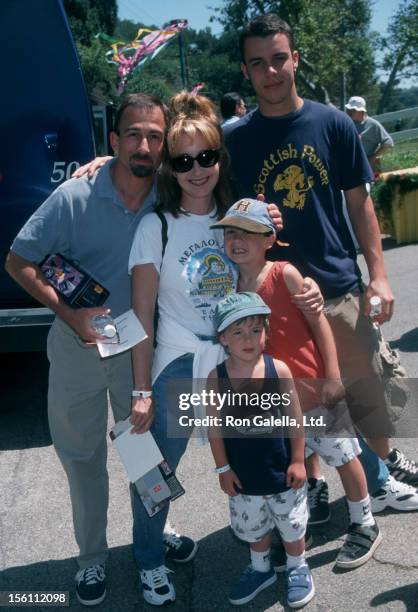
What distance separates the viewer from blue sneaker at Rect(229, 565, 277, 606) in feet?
9.48

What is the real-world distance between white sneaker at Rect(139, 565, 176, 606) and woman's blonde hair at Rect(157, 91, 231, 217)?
1390 mm

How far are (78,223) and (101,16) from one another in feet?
104

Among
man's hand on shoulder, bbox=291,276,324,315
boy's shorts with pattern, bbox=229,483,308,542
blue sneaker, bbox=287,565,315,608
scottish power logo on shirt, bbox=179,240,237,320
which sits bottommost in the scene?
blue sneaker, bbox=287,565,315,608

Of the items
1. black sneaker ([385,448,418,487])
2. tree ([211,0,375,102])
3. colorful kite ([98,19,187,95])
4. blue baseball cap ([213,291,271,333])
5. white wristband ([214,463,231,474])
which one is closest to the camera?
blue baseball cap ([213,291,271,333])

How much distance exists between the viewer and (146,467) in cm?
275

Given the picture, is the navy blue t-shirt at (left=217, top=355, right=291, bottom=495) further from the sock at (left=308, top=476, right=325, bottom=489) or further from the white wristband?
the sock at (left=308, top=476, right=325, bottom=489)

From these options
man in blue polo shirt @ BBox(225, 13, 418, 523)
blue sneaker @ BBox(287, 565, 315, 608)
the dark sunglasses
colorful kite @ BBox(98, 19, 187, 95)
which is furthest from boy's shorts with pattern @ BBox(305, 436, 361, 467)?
colorful kite @ BBox(98, 19, 187, 95)

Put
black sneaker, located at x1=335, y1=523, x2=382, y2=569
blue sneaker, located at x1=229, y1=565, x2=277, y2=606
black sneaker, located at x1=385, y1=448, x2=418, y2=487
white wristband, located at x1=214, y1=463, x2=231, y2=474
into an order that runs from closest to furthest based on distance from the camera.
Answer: white wristband, located at x1=214, y1=463, x2=231, y2=474, blue sneaker, located at x1=229, y1=565, x2=277, y2=606, black sneaker, located at x1=335, y1=523, x2=382, y2=569, black sneaker, located at x1=385, y1=448, x2=418, y2=487

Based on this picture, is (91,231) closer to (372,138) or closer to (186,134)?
(186,134)

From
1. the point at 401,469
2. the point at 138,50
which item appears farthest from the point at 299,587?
the point at 138,50

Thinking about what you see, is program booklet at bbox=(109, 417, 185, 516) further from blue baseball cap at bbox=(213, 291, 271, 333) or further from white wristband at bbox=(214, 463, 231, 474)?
blue baseball cap at bbox=(213, 291, 271, 333)

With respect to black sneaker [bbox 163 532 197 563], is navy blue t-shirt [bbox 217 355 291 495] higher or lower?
higher

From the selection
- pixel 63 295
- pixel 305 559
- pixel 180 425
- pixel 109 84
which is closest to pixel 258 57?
pixel 63 295

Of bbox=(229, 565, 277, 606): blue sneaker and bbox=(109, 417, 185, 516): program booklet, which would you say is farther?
bbox=(229, 565, 277, 606): blue sneaker
